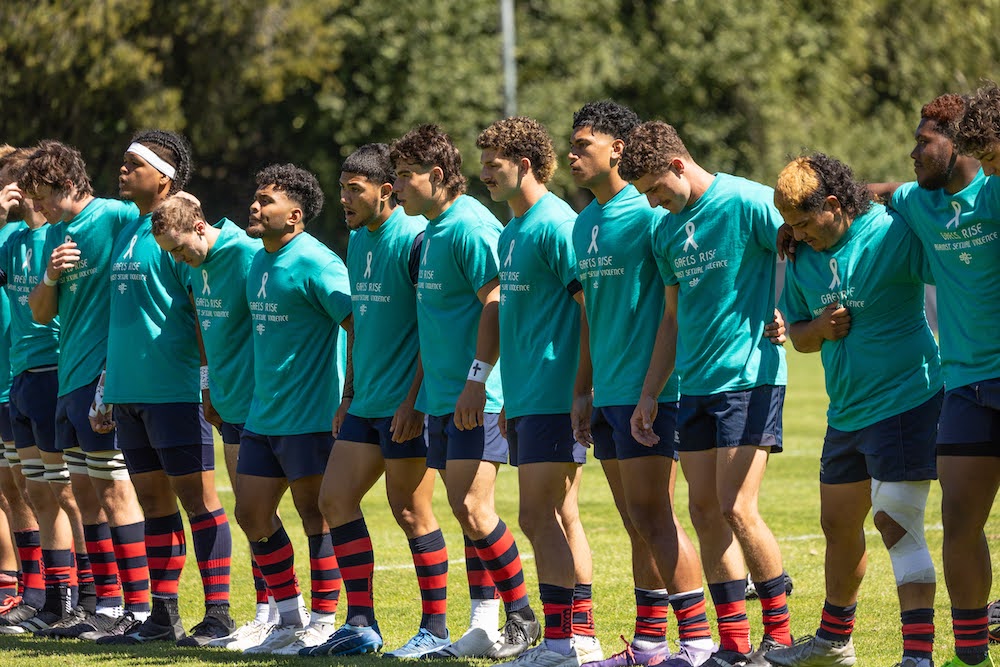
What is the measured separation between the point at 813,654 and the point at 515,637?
4.79 ft

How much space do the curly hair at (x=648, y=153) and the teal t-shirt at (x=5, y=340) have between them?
4.34m

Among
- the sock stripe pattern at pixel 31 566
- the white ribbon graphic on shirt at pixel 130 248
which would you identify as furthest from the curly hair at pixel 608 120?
the sock stripe pattern at pixel 31 566

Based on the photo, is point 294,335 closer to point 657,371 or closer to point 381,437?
point 381,437

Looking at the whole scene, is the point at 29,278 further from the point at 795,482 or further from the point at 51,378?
the point at 795,482

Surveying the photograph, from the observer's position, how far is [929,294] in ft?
76.6

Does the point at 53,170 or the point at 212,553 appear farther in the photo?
the point at 53,170

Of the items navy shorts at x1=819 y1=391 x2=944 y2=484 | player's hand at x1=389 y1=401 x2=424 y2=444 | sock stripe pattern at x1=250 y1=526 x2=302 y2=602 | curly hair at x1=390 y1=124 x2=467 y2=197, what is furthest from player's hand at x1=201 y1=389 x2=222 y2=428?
navy shorts at x1=819 y1=391 x2=944 y2=484

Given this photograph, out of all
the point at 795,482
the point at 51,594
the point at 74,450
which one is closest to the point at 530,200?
the point at 74,450

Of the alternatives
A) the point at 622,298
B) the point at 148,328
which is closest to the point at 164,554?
the point at 148,328

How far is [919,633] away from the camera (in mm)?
5992

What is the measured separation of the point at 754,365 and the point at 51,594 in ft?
14.4

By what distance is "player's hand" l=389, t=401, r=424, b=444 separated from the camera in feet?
23.4

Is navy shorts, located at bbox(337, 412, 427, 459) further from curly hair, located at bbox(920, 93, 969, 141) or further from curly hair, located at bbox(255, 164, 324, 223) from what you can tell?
curly hair, located at bbox(920, 93, 969, 141)

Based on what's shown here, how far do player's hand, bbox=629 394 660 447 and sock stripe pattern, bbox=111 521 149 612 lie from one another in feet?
10.3
